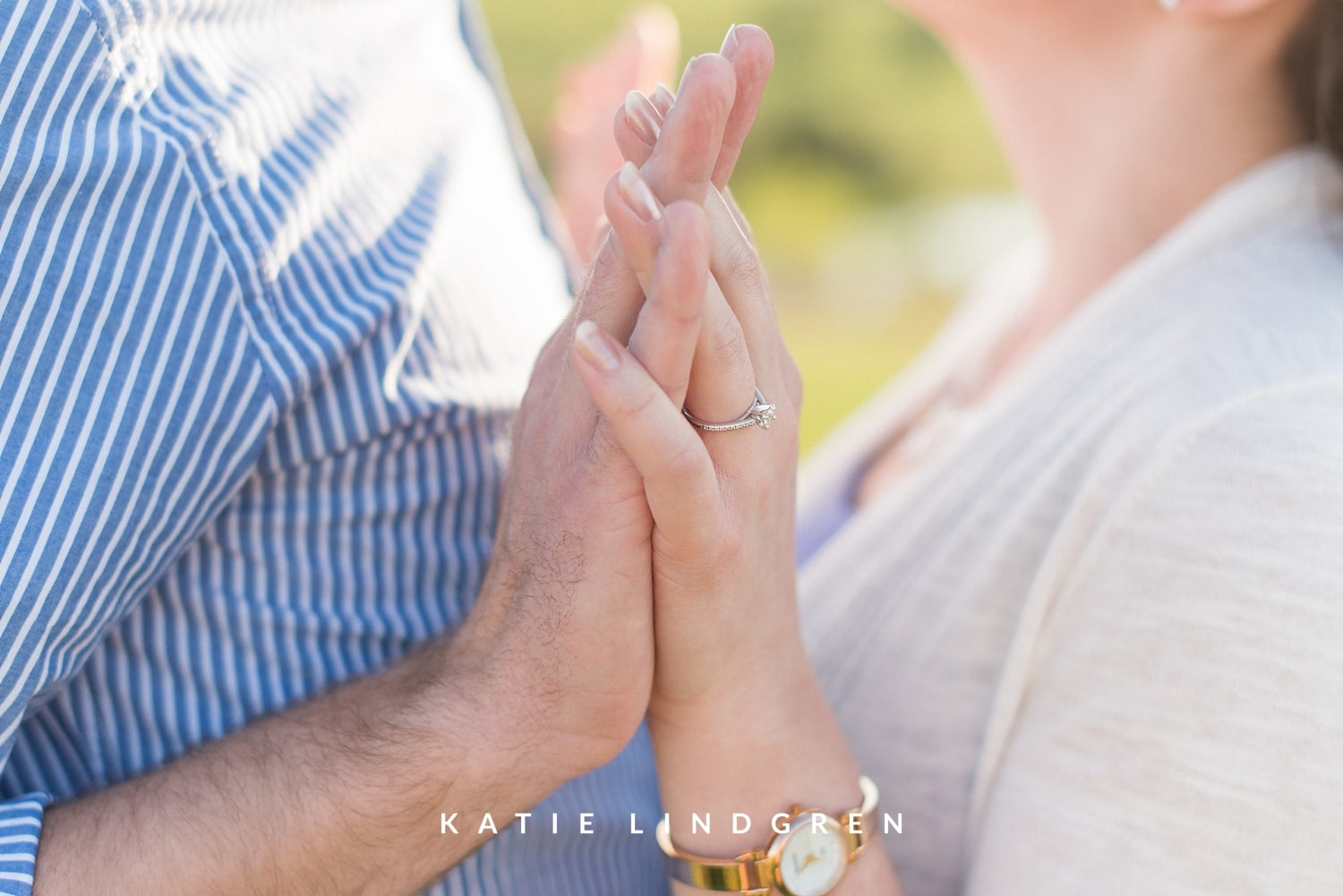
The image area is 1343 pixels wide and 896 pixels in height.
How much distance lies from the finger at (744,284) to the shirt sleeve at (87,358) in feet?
1.33

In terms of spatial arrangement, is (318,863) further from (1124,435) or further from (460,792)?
(1124,435)

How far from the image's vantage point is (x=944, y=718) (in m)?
1.15

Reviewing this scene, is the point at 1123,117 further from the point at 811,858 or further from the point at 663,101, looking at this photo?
the point at 811,858

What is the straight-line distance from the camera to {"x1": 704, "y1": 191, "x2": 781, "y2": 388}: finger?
31.7 inches

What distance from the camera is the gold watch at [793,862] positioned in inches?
37.5

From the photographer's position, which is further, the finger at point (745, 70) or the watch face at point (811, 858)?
the watch face at point (811, 858)

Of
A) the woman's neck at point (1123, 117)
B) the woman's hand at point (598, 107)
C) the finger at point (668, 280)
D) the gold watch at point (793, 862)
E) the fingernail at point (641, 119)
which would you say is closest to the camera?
the finger at point (668, 280)

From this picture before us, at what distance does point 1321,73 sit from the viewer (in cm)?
126

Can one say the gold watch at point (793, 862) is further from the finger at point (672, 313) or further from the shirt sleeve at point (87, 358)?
the shirt sleeve at point (87, 358)

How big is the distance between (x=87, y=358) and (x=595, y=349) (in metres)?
0.40

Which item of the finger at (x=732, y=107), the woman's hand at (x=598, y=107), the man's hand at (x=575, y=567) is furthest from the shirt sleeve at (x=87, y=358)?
the woman's hand at (x=598, y=107)

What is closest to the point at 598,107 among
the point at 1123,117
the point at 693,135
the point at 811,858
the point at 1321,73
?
the point at 1123,117

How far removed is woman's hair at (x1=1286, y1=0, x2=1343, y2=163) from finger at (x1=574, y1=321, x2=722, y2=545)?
3.07ft

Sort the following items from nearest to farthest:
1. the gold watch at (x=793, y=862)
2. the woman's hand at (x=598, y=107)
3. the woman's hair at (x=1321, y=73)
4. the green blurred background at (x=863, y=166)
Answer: the gold watch at (x=793, y=862) → the woman's hair at (x=1321, y=73) → the woman's hand at (x=598, y=107) → the green blurred background at (x=863, y=166)
